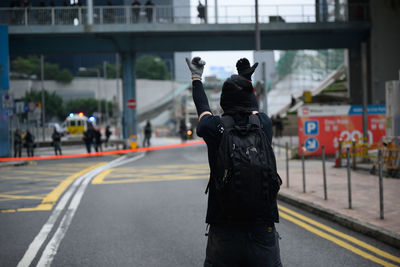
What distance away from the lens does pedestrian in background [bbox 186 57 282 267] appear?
2.90 meters

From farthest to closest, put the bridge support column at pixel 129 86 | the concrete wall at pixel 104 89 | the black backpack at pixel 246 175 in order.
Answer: the concrete wall at pixel 104 89, the bridge support column at pixel 129 86, the black backpack at pixel 246 175

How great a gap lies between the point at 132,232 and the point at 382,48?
2374cm

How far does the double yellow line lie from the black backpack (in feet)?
9.77

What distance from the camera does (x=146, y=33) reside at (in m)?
28.0

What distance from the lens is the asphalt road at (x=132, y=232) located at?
5.69 m

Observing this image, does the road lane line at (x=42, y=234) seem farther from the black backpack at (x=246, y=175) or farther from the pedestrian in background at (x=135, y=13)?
the pedestrian in background at (x=135, y=13)

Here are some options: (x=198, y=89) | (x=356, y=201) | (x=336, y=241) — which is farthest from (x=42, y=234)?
(x=356, y=201)

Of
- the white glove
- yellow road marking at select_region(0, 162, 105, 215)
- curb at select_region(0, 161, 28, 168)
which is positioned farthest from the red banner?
the white glove

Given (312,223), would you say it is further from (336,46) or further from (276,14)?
(336,46)

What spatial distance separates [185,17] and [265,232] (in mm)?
25521

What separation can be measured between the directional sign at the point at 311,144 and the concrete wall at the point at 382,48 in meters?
9.18

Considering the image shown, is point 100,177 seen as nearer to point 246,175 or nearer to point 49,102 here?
point 246,175

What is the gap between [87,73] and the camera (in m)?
126

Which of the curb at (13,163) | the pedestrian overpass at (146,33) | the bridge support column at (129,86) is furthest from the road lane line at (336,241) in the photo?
the bridge support column at (129,86)
